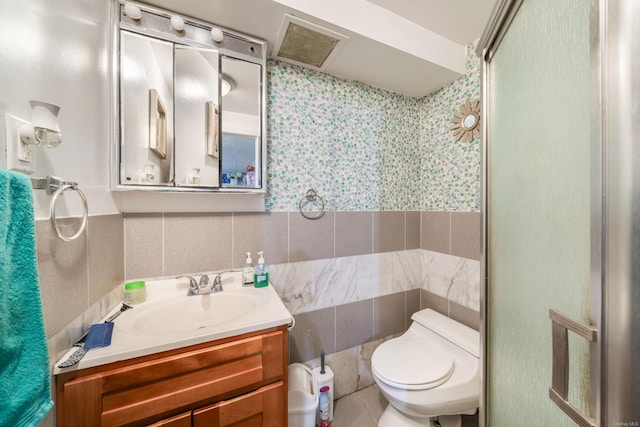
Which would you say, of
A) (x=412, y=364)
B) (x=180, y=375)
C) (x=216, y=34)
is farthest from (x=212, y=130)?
(x=412, y=364)

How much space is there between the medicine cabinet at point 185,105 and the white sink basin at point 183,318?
0.49 meters

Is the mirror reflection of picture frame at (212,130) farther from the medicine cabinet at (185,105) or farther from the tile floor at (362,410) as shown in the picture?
the tile floor at (362,410)

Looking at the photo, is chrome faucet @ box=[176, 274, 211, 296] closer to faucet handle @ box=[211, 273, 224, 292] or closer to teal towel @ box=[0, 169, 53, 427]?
faucet handle @ box=[211, 273, 224, 292]

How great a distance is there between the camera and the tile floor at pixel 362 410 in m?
1.29

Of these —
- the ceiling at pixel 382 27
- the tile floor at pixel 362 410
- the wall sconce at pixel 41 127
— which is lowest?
the tile floor at pixel 362 410

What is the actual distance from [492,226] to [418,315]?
37.2 inches

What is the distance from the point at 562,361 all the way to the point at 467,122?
1338mm

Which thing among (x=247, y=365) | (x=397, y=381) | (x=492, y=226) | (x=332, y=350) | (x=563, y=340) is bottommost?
(x=332, y=350)

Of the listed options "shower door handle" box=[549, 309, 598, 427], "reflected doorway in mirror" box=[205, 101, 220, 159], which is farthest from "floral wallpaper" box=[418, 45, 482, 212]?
"reflected doorway in mirror" box=[205, 101, 220, 159]

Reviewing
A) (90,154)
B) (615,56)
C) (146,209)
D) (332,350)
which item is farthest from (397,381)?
(90,154)

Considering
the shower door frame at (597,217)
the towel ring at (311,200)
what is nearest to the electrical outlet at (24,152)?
the towel ring at (311,200)

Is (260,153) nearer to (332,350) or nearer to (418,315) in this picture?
(332,350)

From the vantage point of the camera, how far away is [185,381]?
698 millimetres

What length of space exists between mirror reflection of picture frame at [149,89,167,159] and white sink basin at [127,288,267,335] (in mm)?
666
